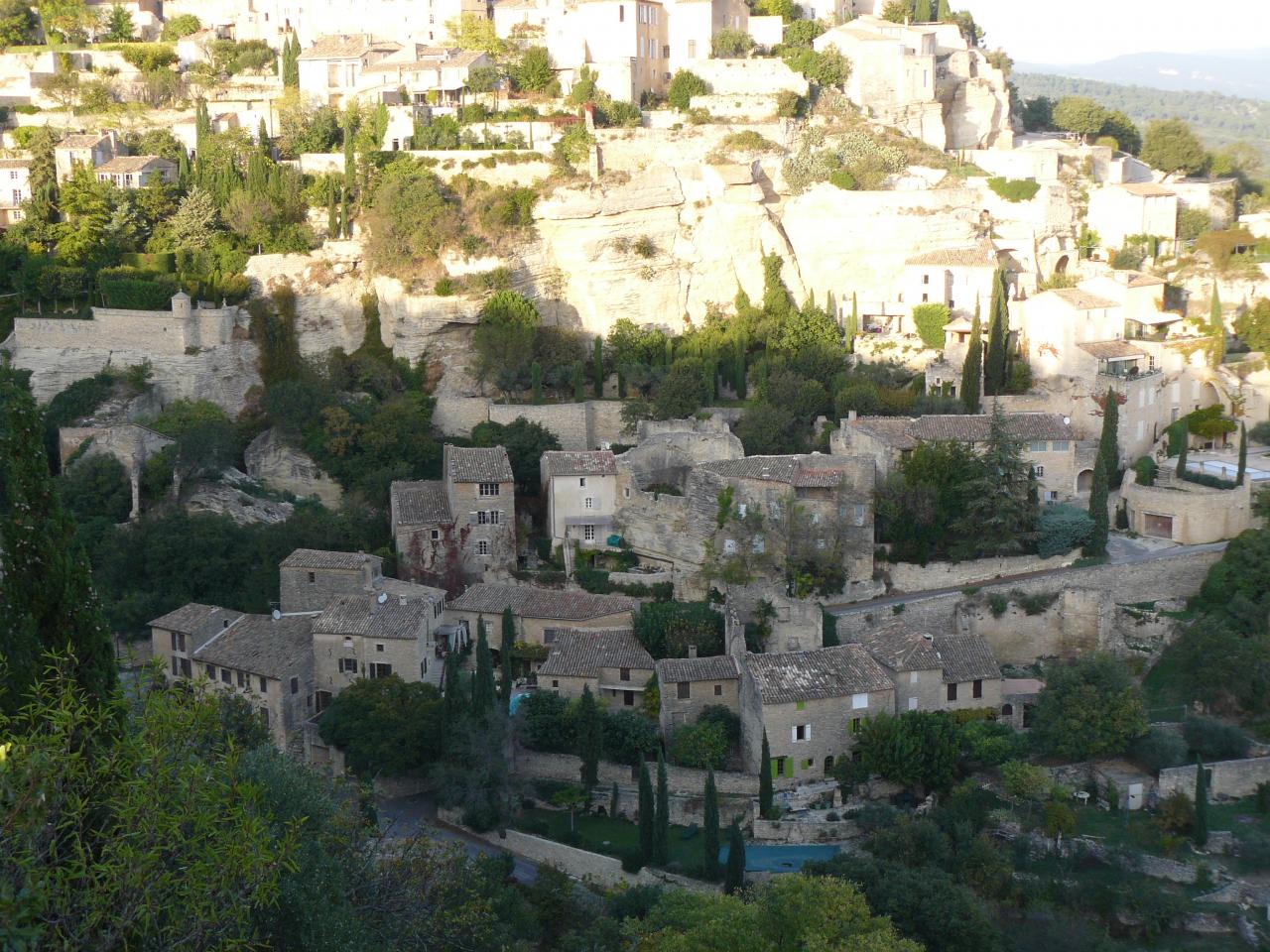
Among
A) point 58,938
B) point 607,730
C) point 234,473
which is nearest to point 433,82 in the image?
point 234,473

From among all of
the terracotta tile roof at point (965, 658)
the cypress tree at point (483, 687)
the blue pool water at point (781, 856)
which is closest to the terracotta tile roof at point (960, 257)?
the terracotta tile roof at point (965, 658)

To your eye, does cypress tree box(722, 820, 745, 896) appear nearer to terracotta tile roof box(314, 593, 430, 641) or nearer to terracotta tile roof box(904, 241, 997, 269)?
terracotta tile roof box(314, 593, 430, 641)

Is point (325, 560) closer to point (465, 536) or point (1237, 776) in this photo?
point (465, 536)

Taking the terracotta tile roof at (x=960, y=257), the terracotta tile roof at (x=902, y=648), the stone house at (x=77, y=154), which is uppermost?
the stone house at (x=77, y=154)

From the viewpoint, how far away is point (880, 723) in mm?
27062

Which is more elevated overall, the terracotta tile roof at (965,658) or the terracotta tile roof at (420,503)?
the terracotta tile roof at (420,503)

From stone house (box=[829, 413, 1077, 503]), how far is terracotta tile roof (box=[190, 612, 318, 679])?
12604 millimetres

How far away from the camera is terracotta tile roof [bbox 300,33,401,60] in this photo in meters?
49.4

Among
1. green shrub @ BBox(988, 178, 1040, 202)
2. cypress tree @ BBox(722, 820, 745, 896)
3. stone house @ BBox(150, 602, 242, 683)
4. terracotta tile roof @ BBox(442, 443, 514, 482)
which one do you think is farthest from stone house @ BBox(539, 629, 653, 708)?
green shrub @ BBox(988, 178, 1040, 202)

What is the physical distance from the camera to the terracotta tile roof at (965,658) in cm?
2844

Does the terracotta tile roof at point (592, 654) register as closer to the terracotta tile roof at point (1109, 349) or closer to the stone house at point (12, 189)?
the terracotta tile roof at point (1109, 349)

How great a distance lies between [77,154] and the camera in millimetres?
45688

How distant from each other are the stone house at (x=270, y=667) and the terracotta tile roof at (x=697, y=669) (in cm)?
705

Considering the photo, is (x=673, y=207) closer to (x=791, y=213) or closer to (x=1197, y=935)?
(x=791, y=213)
